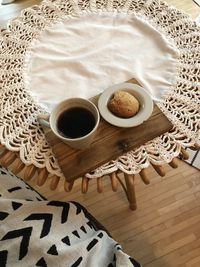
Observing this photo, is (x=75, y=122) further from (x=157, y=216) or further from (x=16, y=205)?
(x=157, y=216)

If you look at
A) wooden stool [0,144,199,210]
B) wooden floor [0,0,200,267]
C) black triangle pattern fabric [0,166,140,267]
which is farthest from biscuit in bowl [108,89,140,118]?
wooden floor [0,0,200,267]

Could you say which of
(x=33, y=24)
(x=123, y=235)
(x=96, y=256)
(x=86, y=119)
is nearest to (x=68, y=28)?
(x=33, y=24)

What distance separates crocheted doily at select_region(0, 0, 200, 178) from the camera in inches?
27.5

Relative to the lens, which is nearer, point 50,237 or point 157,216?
point 50,237

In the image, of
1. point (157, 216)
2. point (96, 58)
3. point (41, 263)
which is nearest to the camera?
point (41, 263)

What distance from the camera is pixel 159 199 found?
1.21m

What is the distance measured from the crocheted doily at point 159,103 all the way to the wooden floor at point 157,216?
53 centimetres

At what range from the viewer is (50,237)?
2.33 feet

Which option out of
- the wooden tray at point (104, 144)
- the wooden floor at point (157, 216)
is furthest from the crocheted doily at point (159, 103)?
the wooden floor at point (157, 216)

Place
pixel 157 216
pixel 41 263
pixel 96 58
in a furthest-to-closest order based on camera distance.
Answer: pixel 157 216, pixel 96 58, pixel 41 263

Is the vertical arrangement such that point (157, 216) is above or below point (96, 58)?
below

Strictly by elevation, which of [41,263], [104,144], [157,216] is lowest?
[157,216]

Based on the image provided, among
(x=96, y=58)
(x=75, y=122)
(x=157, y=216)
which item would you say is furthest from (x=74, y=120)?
(x=157, y=216)

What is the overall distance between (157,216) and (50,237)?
0.58 meters
